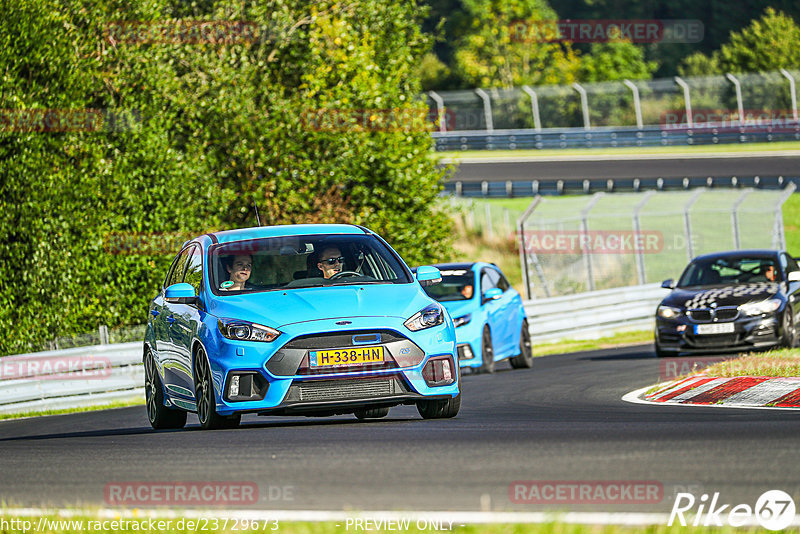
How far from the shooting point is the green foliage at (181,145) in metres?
23.0

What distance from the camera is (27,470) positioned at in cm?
843

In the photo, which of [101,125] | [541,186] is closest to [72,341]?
[101,125]

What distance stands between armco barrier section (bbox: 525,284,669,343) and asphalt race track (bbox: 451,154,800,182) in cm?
1680

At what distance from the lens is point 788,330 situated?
1942cm

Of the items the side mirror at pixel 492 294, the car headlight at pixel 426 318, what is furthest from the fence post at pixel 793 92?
the car headlight at pixel 426 318

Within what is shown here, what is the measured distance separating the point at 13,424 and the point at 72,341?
583cm

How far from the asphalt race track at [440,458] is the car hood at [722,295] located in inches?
310

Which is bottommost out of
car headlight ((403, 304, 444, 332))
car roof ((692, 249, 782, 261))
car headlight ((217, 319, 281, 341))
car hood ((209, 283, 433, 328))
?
car roof ((692, 249, 782, 261))

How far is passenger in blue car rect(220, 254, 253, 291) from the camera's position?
10.8m

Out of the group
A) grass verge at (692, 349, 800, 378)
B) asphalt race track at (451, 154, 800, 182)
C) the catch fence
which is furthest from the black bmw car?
asphalt race track at (451, 154, 800, 182)

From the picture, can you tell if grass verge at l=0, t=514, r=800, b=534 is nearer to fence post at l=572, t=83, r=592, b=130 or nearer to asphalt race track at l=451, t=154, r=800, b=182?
asphalt race track at l=451, t=154, r=800, b=182

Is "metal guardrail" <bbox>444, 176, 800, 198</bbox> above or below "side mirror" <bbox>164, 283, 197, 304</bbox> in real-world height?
below

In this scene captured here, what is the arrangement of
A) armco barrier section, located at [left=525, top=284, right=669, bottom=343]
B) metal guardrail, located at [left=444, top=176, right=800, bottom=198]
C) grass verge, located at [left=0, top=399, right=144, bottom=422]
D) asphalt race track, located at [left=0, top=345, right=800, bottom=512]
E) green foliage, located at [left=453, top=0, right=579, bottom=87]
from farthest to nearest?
green foliage, located at [left=453, top=0, right=579, bottom=87], metal guardrail, located at [left=444, top=176, right=800, bottom=198], armco barrier section, located at [left=525, top=284, right=669, bottom=343], grass verge, located at [left=0, top=399, right=144, bottom=422], asphalt race track, located at [left=0, top=345, right=800, bottom=512]

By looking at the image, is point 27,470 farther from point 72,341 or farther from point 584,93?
point 584,93
